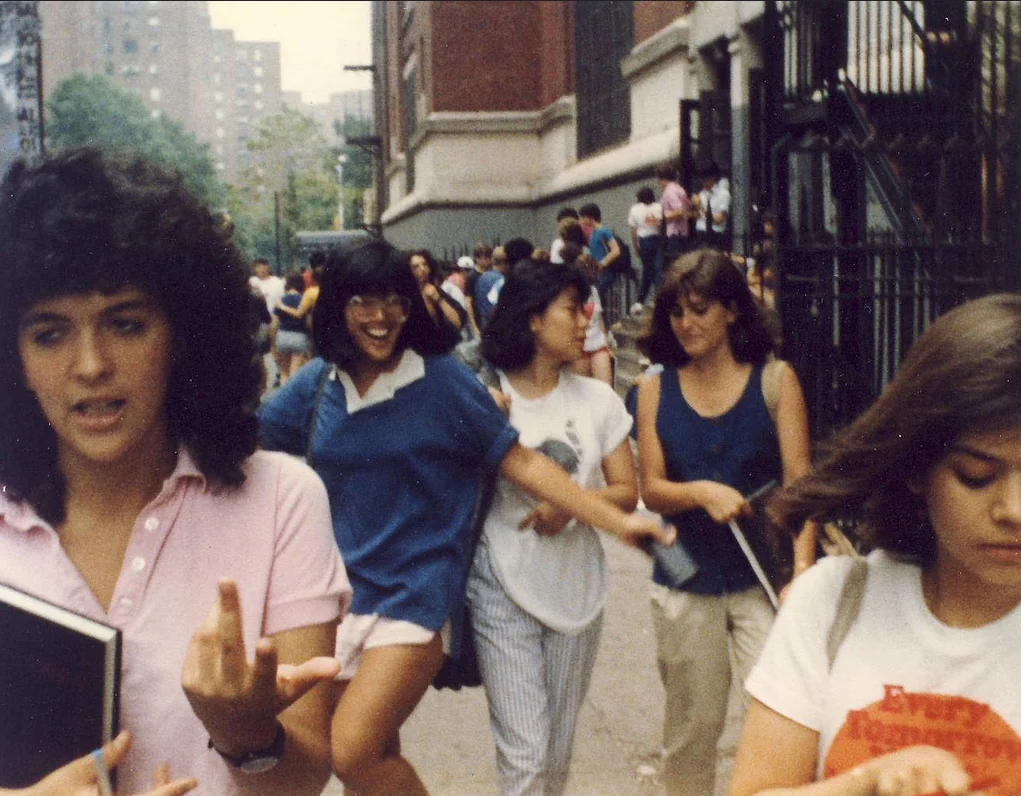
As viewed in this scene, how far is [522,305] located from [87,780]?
3.09m

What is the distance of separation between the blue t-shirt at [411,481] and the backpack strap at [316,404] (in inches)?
1.0

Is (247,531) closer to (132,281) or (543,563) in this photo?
(132,281)

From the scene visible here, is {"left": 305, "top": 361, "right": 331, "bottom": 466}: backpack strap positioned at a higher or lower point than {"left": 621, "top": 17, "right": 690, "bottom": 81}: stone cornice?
lower

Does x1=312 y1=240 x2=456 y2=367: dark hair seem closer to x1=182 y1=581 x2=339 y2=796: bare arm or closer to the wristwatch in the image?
x1=182 y1=581 x2=339 y2=796: bare arm

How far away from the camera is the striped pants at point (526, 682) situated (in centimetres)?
430

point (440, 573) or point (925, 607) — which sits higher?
point (925, 607)

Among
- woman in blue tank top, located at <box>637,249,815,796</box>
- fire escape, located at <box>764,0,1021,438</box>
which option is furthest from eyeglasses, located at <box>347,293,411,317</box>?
fire escape, located at <box>764,0,1021,438</box>

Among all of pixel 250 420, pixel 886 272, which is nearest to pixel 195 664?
pixel 250 420

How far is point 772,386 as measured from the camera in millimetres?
4344

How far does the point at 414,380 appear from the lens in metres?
4.27

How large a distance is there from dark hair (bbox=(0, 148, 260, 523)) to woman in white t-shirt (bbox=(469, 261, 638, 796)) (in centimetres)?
224

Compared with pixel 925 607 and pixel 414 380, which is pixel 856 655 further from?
pixel 414 380

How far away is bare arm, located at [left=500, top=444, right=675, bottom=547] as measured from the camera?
13.5 ft

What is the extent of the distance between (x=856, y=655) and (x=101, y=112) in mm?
91752
